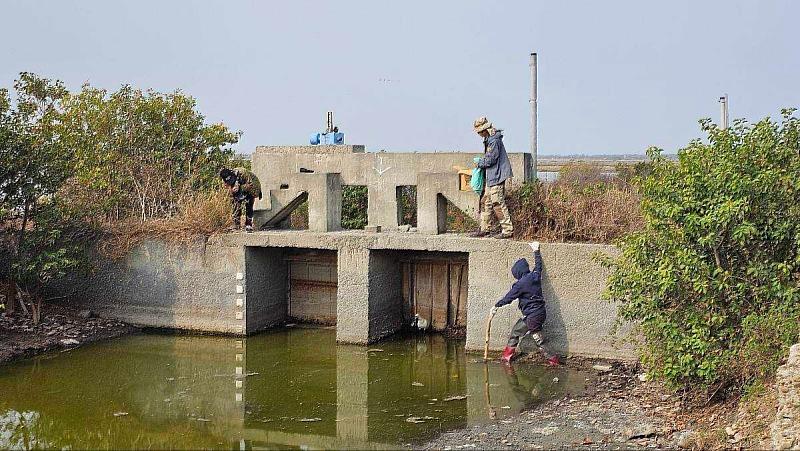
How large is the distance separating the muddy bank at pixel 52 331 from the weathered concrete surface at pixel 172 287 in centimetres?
29

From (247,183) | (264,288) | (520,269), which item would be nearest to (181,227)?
(247,183)

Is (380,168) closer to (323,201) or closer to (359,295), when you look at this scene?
(323,201)

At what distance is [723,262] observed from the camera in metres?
10.8

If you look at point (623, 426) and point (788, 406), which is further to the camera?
point (623, 426)

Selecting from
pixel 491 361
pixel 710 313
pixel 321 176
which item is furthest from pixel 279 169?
pixel 710 313

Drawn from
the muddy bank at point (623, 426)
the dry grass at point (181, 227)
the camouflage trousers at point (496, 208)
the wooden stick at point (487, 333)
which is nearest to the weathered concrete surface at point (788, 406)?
the muddy bank at point (623, 426)

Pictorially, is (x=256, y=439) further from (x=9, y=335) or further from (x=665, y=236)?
(x=9, y=335)

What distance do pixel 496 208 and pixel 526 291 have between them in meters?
1.66

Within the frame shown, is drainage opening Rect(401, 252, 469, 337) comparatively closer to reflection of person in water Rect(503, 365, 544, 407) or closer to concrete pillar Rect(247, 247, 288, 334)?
concrete pillar Rect(247, 247, 288, 334)

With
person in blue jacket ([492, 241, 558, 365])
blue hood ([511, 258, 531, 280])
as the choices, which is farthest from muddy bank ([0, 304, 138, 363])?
blue hood ([511, 258, 531, 280])

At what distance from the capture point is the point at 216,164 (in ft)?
61.7

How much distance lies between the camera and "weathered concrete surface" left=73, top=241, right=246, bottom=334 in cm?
1630

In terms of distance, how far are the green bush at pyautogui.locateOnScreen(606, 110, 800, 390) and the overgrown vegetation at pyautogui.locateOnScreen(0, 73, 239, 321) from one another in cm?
817

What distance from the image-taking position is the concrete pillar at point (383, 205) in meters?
16.5
